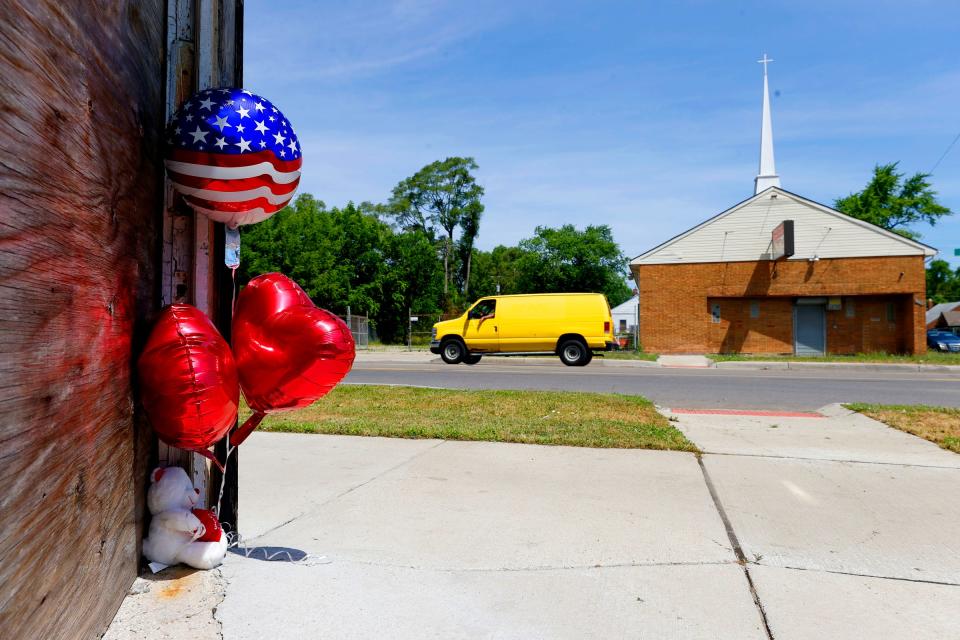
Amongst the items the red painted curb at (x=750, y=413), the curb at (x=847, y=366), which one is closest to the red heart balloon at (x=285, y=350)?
the red painted curb at (x=750, y=413)

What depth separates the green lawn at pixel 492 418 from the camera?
6.49 m

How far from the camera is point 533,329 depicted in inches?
803

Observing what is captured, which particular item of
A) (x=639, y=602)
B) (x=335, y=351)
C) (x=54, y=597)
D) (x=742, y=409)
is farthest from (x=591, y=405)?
(x=54, y=597)

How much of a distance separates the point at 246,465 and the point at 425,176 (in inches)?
2085

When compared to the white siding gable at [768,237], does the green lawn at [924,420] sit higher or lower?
lower

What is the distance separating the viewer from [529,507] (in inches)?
164

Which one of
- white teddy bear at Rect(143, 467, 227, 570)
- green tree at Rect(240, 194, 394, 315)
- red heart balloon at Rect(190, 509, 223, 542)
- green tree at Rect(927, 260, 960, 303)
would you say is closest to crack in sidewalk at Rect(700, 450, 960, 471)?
red heart balloon at Rect(190, 509, 223, 542)

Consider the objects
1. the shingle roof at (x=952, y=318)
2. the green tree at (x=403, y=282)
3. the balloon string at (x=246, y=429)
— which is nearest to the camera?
the balloon string at (x=246, y=429)

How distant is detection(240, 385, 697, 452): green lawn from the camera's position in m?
6.49

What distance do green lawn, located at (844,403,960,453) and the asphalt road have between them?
4.52 feet

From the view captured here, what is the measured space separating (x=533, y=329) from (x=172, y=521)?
1808 cm

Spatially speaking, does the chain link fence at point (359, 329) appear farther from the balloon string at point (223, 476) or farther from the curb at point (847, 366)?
the balloon string at point (223, 476)

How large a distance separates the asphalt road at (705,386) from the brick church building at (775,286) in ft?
40.5

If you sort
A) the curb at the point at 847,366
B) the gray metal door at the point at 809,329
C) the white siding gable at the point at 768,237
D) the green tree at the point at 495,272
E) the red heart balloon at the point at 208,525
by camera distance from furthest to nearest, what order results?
the green tree at the point at 495,272 → the gray metal door at the point at 809,329 → the white siding gable at the point at 768,237 → the curb at the point at 847,366 → the red heart balloon at the point at 208,525
